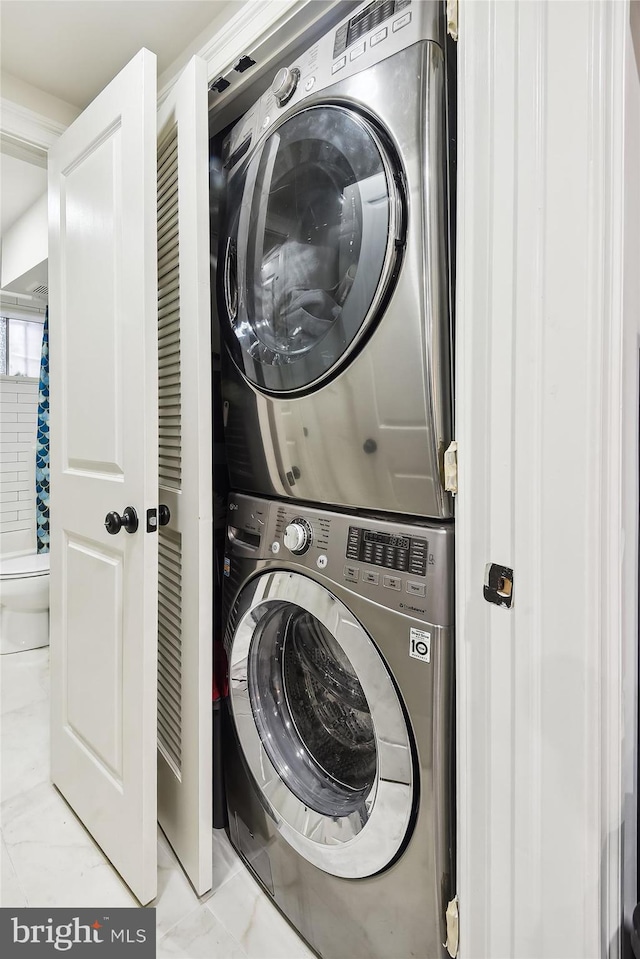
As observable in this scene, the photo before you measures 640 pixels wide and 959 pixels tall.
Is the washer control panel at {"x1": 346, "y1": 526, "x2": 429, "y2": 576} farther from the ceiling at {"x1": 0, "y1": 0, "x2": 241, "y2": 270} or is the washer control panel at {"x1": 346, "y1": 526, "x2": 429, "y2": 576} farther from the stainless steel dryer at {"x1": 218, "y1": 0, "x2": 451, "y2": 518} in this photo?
the ceiling at {"x1": 0, "y1": 0, "x2": 241, "y2": 270}

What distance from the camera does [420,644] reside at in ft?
2.80

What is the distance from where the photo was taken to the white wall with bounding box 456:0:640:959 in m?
0.66

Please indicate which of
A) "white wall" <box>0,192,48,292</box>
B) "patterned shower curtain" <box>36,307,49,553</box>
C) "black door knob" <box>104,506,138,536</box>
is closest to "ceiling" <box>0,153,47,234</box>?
"white wall" <box>0,192,48,292</box>

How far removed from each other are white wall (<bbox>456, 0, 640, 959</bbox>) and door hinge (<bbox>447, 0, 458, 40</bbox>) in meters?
0.05

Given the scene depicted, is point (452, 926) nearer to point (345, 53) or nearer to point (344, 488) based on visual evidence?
point (344, 488)

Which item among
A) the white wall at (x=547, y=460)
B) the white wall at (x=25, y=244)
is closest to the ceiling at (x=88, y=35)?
the white wall at (x=547, y=460)

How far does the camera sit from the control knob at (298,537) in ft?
3.49

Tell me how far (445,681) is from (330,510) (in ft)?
1.33

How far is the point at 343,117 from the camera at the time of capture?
940 mm

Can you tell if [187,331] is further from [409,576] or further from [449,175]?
[409,576]

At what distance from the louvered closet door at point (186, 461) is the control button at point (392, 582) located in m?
0.50

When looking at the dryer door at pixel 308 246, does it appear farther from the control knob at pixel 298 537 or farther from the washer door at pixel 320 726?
the washer door at pixel 320 726

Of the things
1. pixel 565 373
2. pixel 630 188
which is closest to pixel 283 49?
pixel 630 188

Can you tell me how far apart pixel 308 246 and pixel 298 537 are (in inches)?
24.4
